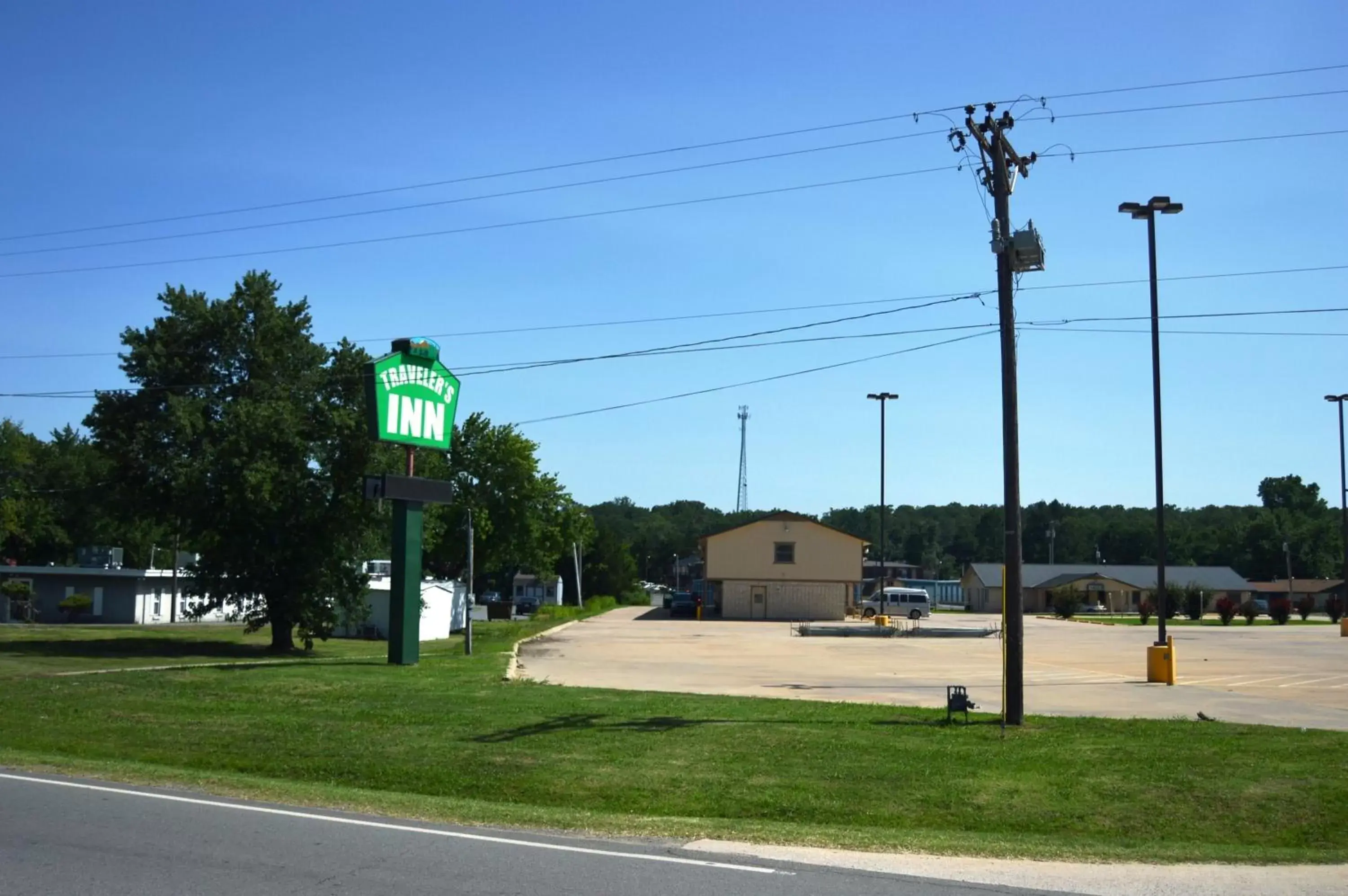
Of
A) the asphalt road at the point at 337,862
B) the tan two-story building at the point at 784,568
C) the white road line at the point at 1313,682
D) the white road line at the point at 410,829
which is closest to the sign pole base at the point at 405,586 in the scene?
the white road line at the point at 410,829

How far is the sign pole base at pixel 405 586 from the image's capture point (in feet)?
94.5

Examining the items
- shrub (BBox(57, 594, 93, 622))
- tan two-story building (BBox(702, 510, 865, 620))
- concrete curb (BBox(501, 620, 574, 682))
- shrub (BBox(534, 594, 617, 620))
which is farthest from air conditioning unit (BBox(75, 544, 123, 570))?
tan two-story building (BBox(702, 510, 865, 620))

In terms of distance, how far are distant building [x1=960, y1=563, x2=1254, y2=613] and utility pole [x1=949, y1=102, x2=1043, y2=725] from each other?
89.6 meters

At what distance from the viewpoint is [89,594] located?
209ft

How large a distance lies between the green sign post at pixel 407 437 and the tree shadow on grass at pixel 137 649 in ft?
28.7

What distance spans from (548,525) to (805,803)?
65730mm

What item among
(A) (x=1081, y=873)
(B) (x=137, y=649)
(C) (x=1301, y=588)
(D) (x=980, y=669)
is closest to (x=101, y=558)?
(B) (x=137, y=649)

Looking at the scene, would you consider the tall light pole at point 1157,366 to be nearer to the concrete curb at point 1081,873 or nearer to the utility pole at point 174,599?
the concrete curb at point 1081,873

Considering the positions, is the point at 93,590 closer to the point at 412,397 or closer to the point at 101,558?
the point at 101,558

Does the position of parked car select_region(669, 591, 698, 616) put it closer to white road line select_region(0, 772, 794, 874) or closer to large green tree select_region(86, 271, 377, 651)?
large green tree select_region(86, 271, 377, 651)

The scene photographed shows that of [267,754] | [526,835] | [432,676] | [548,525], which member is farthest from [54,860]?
[548,525]

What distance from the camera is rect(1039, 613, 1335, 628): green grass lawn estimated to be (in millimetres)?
72688

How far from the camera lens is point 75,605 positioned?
204 ft

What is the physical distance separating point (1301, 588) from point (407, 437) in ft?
430
